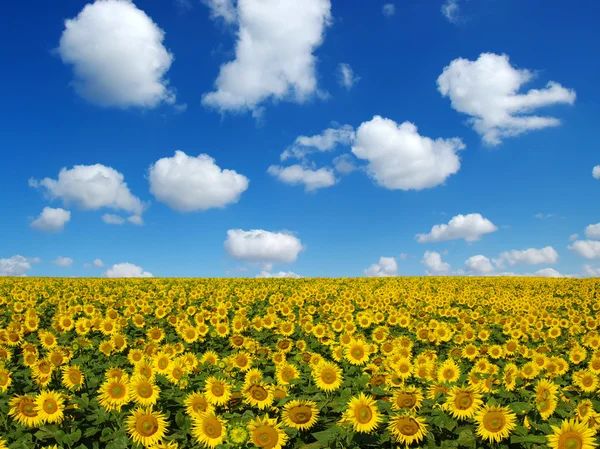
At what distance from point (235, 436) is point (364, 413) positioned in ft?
4.47

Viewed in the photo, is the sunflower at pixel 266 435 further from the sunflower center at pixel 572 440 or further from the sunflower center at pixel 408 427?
the sunflower center at pixel 572 440

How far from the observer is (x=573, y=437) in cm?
418

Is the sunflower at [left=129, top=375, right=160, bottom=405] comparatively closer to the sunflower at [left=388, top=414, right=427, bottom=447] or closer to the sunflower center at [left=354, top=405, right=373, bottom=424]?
the sunflower center at [left=354, top=405, right=373, bottom=424]

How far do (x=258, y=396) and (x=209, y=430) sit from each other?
0.98 m

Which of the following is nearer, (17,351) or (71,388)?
(71,388)

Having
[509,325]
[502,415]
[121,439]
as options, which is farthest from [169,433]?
[509,325]

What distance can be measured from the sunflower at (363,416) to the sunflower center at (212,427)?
4.21 feet

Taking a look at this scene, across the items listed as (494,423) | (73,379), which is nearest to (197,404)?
(73,379)

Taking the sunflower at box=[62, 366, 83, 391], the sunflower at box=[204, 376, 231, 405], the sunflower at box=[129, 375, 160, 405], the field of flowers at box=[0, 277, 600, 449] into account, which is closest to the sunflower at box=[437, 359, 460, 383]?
the field of flowers at box=[0, 277, 600, 449]

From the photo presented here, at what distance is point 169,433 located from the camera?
208 inches

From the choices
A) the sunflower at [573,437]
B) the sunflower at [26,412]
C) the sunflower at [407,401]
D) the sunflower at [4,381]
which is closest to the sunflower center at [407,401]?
the sunflower at [407,401]

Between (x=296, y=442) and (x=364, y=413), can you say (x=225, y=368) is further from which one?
(x=364, y=413)

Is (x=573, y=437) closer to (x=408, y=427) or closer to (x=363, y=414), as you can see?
(x=408, y=427)

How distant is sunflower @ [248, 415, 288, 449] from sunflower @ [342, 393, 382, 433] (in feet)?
2.39
